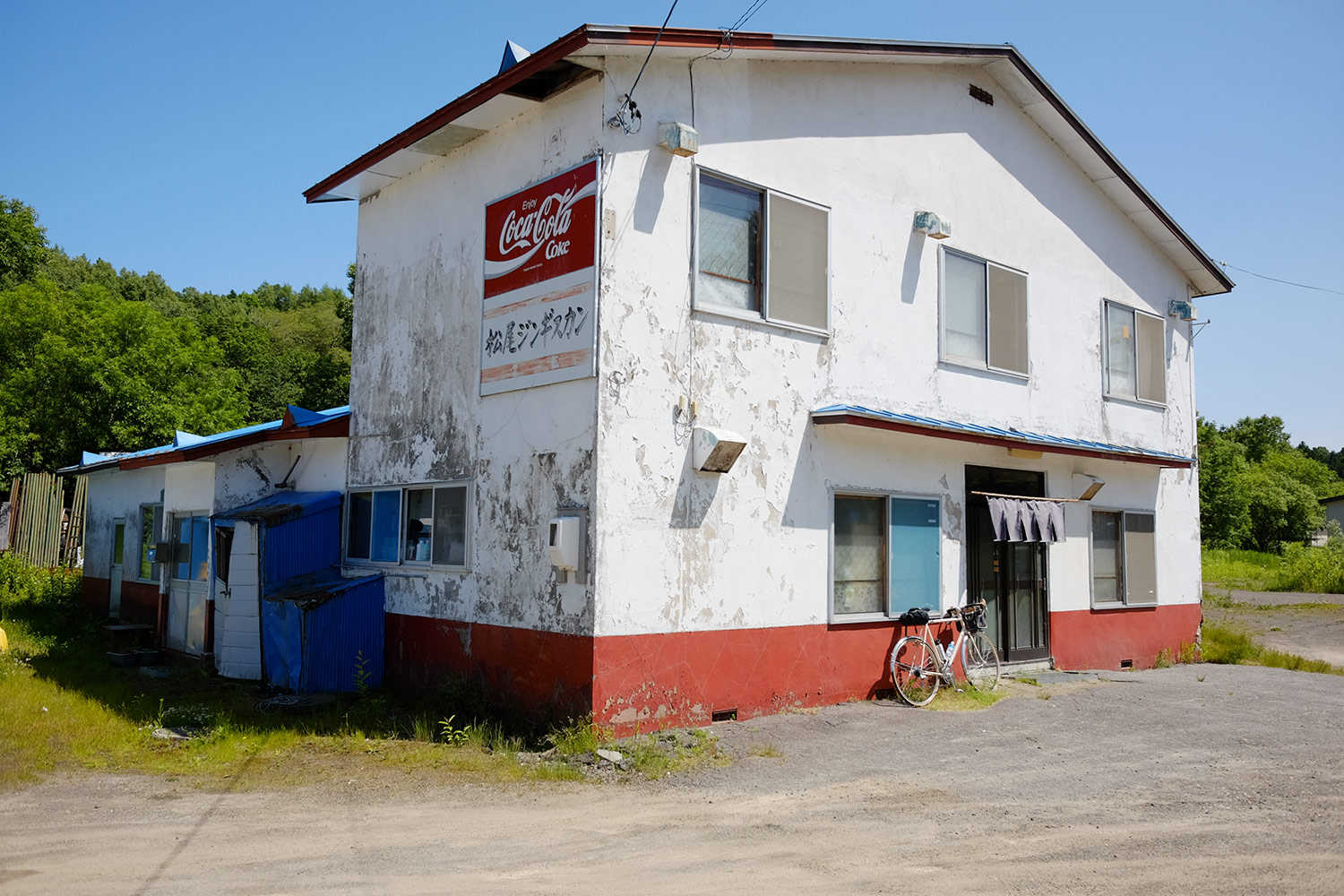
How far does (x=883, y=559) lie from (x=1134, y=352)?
7.39m

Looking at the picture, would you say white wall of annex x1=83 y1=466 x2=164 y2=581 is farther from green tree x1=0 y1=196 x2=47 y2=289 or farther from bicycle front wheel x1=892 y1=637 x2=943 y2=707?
green tree x1=0 y1=196 x2=47 y2=289

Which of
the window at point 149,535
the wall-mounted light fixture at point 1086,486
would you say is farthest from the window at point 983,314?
the window at point 149,535

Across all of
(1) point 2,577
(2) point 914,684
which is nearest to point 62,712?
(2) point 914,684

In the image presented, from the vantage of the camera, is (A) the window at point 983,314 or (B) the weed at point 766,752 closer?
(B) the weed at point 766,752

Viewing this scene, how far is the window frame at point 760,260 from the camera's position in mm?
9758

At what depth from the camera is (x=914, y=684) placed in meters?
11.2

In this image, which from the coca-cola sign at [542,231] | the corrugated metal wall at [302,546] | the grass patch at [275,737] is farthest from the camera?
the corrugated metal wall at [302,546]

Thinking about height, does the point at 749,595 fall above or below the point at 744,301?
below

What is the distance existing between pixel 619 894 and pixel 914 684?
6.59m

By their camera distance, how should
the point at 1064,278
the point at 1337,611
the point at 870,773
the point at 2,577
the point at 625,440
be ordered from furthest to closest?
the point at 1337,611 → the point at 2,577 → the point at 1064,278 → the point at 625,440 → the point at 870,773

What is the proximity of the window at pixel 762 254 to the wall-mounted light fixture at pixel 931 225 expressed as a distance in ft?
5.38

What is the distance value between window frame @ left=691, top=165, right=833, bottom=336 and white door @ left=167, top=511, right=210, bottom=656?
851 cm

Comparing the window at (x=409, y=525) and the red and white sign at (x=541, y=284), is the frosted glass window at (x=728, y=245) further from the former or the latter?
the window at (x=409, y=525)

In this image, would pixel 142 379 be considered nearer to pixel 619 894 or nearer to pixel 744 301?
pixel 744 301
